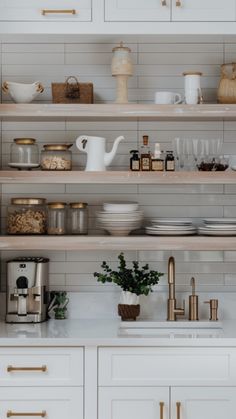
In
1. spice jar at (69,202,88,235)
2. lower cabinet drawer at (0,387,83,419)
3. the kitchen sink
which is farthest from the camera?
spice jar at (69,202,88,235)

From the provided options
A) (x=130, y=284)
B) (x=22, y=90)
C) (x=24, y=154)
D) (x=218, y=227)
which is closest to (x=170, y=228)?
(x=218, y=227)

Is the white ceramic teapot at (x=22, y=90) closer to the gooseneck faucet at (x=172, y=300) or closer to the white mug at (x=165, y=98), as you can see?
the white mug at (x=165, y=98)

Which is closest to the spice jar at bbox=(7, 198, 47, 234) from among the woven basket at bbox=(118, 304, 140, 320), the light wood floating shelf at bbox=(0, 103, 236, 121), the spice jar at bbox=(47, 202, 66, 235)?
the spice jar at bbox=(47, 202, 66, 235)

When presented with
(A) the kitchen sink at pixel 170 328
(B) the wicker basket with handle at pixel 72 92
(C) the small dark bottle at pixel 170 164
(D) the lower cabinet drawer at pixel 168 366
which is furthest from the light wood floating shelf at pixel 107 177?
(D) the lower cabinet drawer at pixel 168 366

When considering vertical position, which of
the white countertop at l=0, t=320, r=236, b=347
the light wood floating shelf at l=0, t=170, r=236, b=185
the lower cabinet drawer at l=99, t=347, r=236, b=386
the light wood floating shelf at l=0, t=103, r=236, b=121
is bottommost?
the lower cabinet drawer at l=99, t=347, r=236, b=386

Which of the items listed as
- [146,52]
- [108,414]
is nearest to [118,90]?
[146,52]

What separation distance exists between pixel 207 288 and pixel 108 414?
891 millimetres

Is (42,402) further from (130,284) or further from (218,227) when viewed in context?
(218,227)

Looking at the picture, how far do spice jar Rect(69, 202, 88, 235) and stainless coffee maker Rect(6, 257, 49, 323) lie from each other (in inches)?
9.8

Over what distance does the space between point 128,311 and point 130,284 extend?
0.13m

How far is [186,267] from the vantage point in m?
3.67

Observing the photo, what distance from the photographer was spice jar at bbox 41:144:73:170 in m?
3.44
